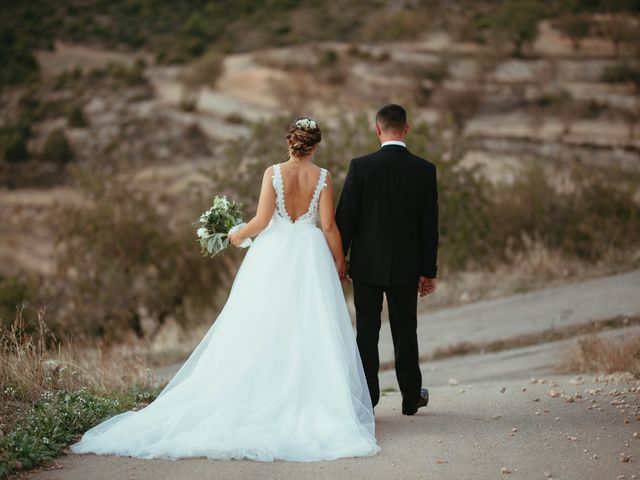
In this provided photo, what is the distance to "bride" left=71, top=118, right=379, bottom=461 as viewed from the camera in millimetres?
5551

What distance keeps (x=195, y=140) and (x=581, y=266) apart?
96.2 ft

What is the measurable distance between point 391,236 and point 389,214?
0.58ft

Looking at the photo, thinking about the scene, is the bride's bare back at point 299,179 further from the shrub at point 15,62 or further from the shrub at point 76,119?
the shrub at point 15,62

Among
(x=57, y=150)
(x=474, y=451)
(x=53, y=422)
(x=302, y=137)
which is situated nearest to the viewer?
(x=474, y=451)

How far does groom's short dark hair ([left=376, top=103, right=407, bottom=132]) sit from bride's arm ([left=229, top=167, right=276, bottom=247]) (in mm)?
979

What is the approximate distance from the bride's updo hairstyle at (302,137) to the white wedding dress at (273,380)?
0.22 metres

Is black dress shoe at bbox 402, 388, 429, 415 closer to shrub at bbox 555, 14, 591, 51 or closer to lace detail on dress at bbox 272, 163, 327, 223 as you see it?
lace detail on dress at bbox 272, 163, 327, 223

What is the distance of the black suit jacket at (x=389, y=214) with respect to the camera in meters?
6.39

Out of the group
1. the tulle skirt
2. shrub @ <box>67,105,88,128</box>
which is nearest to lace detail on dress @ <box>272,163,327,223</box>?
the tulle skirt

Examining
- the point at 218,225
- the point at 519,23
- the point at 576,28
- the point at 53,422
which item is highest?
the point at 519,23

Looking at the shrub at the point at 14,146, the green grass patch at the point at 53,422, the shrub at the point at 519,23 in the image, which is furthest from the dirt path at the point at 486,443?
the shrub at the point at 519,23

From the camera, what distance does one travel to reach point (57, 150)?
133 feet

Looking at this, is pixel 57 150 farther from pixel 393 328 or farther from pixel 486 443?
pixel 486 443

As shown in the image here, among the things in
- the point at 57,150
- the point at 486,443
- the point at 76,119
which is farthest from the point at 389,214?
the point at 76,119
